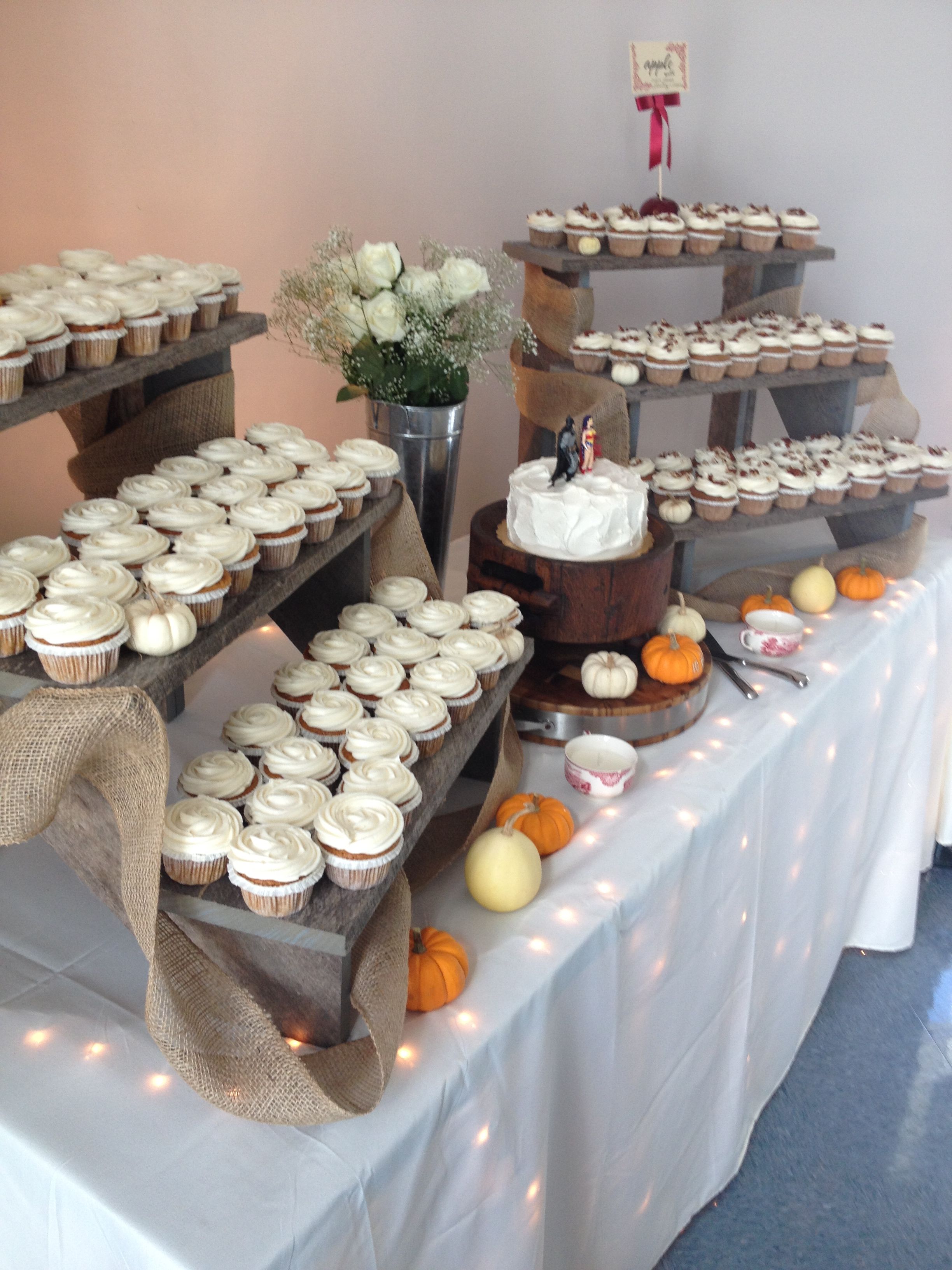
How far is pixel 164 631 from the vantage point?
966mm

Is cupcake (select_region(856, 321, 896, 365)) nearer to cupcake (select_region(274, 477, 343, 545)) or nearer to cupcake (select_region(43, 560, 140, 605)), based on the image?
cupcake (select_region(274, 477, 343, 545))

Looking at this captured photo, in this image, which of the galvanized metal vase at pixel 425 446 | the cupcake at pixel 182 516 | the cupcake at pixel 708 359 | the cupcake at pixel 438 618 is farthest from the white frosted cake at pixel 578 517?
the cupcake at pixel 182 516

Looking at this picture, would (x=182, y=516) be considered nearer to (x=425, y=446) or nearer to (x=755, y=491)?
(x=425, y=446)

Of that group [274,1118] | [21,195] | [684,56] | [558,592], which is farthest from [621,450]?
[274,1118]

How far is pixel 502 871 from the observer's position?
1.20 m

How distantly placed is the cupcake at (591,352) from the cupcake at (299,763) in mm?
1124

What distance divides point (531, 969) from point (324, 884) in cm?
→ 28

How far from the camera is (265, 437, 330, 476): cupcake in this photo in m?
1.38

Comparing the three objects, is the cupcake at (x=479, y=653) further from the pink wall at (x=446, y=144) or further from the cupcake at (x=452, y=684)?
the pink wall at (x=446, y=144)

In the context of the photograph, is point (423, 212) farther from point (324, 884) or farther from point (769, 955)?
point (324, 884)

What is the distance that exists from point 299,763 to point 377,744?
3.3 inches

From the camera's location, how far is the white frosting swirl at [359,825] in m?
0.96

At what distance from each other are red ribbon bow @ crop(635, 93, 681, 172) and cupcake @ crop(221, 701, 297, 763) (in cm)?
164

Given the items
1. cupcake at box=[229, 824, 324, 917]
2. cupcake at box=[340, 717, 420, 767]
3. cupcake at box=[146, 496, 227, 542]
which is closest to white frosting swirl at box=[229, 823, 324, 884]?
cupcake at box=[229, 824, 324, 917]
